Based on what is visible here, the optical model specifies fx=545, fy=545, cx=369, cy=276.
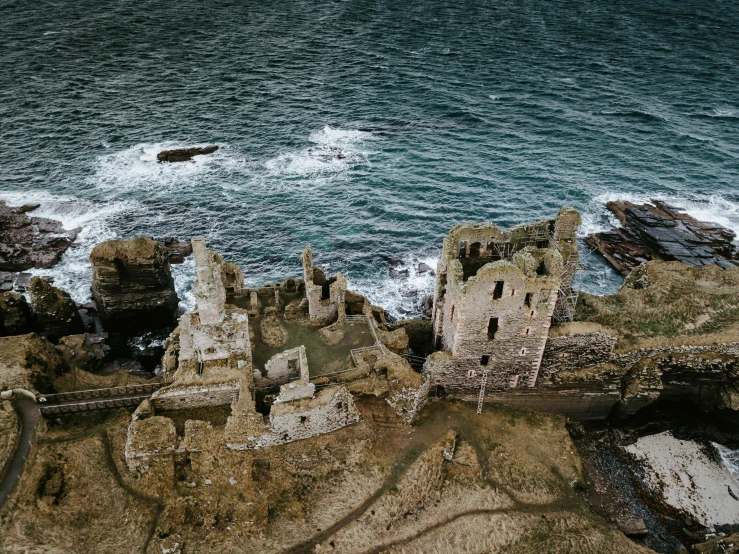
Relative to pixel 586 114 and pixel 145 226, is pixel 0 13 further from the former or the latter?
pixel 586 114

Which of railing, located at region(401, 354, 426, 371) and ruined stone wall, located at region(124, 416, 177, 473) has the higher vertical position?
ruined stone wall, located at region(124, 416, 177, 473)

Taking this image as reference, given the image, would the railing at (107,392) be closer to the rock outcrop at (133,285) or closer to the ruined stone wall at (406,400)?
the rock outcrop at (133,285)

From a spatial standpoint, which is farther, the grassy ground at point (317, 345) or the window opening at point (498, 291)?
the grassy ground at point (317, 345)

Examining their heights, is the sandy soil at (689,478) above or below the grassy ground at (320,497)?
below

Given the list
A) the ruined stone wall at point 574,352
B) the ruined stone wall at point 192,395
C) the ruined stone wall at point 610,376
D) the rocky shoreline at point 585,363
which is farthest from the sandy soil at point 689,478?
the ruined stone wall at point 192,395

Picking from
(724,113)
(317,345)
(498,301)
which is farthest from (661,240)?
(317,345)

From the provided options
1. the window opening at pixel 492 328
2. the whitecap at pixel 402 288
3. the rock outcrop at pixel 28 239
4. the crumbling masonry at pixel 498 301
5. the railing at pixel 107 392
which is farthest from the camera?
the rock outcrop at pixel 28 239

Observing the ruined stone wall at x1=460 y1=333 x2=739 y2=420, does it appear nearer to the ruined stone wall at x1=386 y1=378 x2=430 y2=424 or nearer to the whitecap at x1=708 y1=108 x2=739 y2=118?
the ruined stone wall at x1=386 y1=378 x2=430 y2=424

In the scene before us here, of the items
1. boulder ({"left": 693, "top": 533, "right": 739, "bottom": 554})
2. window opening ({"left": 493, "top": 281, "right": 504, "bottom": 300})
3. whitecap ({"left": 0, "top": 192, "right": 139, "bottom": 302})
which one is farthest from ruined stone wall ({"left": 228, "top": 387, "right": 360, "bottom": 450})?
whitecap ({"left": 0, "top": 192, "right": 139, "bottom": 302})
